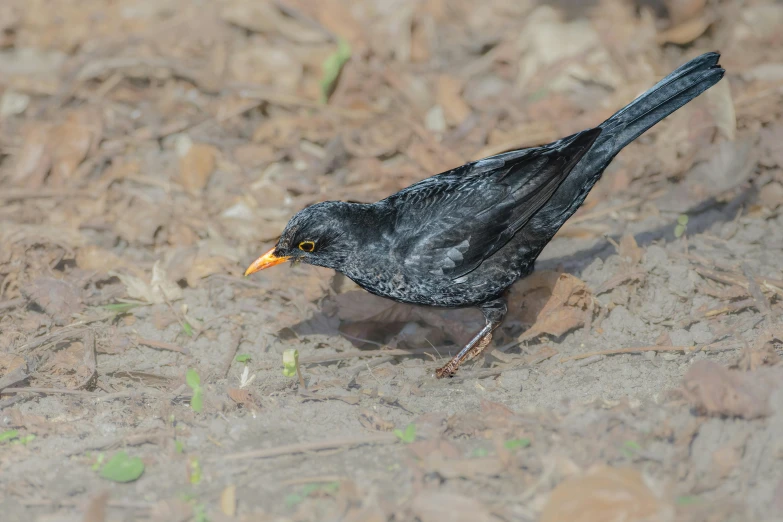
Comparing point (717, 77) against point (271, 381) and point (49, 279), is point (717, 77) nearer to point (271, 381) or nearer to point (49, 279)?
point (271, 381)

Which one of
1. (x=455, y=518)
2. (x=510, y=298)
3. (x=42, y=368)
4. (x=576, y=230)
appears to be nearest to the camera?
(x=455, y=518)

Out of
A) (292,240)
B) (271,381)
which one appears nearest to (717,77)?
(292,240)

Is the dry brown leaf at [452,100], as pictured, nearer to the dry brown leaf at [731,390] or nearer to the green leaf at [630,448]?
the dry brown leaf at [731,390]

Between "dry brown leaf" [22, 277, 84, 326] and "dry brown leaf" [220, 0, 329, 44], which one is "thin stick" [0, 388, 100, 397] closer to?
"dry brown leaf" [22, 277, 84, 326]

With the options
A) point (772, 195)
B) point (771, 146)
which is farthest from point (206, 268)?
point (771, 146)

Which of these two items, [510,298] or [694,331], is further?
[510,298]

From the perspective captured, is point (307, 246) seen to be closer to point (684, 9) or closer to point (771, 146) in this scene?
point (771, 146)
